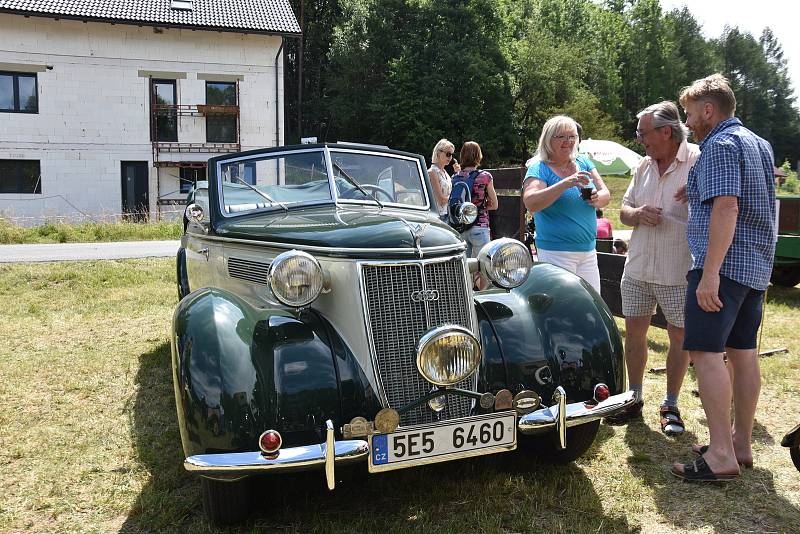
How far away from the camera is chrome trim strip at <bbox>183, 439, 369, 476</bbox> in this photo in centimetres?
247

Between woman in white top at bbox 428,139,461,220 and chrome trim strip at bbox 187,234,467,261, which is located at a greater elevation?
woman in white top at bbox 428,139,461,220

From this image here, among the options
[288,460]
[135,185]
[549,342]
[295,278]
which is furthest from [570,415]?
[135,185]

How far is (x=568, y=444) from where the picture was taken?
3.49 metres

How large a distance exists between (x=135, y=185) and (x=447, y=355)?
22203 millimetres

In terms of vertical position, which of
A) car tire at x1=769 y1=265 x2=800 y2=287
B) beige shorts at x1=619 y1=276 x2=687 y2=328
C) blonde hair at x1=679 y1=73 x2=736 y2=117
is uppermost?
blonde hair at x1=679 y1=73 x2=736 y2=117

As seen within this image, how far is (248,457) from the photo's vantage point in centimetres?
250

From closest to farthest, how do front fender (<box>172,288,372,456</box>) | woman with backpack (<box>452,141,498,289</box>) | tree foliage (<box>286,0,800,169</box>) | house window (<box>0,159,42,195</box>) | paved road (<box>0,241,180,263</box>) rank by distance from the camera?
front fender (<box>172,288,372,456</box>) < woman with backpack (<box>452,141,498,289</box>) < paved road (<box>0,241,180,263</box>) < house window (<box>0,159,42,195</box>) < tree foliage (<box>286,0,800,169</box>)

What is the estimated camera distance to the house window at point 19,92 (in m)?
20.8

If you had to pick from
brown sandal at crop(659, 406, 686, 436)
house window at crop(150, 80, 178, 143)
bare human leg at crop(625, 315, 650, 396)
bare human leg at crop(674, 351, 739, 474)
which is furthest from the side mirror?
house window at crop(150, 80, 178, 143)

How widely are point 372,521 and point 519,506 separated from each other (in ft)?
2.42

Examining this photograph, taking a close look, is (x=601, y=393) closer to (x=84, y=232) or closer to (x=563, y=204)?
(x=563, y=204)

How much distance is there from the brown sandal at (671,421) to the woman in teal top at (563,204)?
0.98 meters

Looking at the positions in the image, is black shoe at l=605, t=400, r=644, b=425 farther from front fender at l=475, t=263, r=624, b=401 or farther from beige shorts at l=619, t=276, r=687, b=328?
front fender at l=475, t=263, r=624, b=401

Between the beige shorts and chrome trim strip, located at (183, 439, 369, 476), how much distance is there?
92.6 inches
